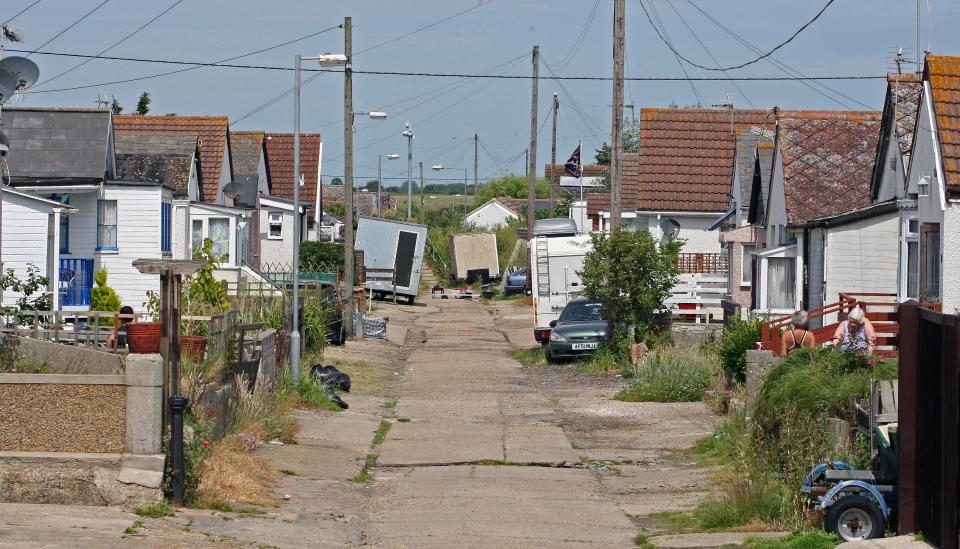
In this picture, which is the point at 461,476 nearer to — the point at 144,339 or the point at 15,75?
the point at 144,339

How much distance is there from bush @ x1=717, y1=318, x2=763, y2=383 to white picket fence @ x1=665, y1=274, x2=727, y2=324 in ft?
35.5

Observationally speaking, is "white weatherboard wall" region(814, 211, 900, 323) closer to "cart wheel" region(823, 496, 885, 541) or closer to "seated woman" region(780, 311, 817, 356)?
"seated woman" region(780, 311, 817, 356)

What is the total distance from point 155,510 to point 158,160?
74.8ft

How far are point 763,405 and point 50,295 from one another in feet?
51.0

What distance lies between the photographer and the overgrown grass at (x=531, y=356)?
28875mm

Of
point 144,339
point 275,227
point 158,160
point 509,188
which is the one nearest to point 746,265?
point 158,160

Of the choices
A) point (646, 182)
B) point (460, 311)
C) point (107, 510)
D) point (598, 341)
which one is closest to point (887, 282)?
point (598, 341)

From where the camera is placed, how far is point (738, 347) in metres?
19.4

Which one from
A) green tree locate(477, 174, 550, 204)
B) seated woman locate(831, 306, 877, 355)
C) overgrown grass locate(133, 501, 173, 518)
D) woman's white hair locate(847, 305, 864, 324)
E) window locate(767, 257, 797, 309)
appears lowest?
overgrown grass locate(133, 501, 173, 518)

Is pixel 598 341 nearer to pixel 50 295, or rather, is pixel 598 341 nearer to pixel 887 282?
pixel 887 282

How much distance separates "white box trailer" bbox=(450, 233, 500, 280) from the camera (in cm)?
6325

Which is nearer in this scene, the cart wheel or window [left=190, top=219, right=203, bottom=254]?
the cart wheel

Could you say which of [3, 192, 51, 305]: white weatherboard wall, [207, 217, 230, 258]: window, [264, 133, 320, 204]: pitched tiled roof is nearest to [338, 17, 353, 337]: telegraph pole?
[207, 217, 230, 258]: window

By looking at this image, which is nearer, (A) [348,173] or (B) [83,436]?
(B) [83,436]
